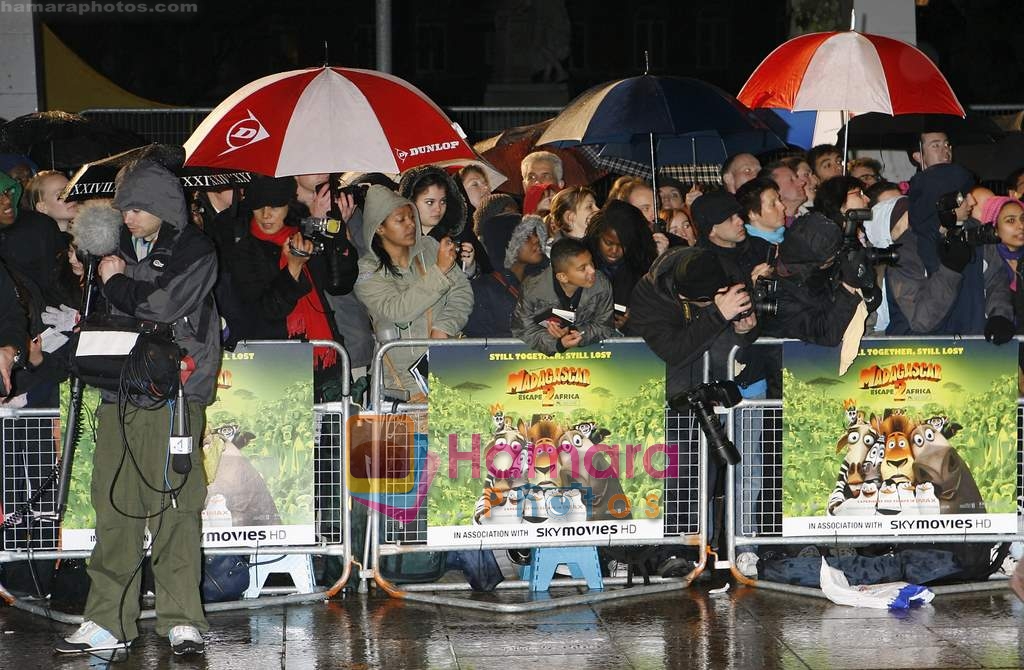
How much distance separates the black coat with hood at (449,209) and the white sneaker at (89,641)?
9.92ft

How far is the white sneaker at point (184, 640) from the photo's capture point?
716cm

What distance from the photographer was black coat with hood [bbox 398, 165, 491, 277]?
9.01 metres

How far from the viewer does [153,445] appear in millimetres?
7145

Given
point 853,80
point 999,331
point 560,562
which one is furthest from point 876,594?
point 853,80

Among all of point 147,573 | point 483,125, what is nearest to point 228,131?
point 147,573

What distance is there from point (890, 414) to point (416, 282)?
2.68m

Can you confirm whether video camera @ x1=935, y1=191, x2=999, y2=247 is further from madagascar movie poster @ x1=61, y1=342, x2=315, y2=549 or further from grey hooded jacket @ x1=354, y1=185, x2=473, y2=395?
madagascar movie poster @ x1=61, y1=342, x2=315, y2=549

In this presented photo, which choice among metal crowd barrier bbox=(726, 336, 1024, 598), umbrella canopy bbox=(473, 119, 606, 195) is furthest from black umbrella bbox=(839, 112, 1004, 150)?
metal crowd barrier bbox=(726, 336, 1024, 598)

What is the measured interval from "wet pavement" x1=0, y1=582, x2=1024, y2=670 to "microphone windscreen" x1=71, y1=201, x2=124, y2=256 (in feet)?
6.30

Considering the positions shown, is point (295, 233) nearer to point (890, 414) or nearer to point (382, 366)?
point (382, 366)

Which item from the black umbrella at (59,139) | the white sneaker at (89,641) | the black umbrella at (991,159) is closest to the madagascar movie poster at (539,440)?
the white sneaker at (89,641)

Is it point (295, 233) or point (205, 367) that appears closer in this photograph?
point (205, 367)

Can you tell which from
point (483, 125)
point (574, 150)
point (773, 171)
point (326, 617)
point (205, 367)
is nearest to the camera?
point (205, 367)

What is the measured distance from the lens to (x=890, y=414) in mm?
8258
